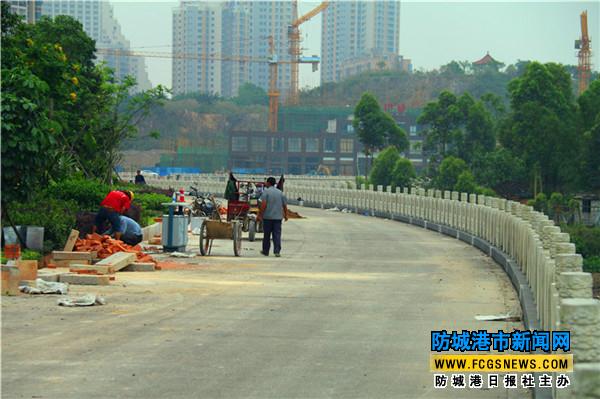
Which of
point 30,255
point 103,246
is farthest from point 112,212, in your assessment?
point 30,255

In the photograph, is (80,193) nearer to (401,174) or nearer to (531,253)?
(531,253)

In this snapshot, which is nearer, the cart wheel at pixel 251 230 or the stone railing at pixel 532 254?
the stone railing at pixel 532 254

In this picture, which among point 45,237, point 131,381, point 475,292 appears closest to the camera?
point 131,381

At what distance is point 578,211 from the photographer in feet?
275

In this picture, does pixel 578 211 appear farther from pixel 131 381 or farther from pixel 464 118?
pixel 131 381

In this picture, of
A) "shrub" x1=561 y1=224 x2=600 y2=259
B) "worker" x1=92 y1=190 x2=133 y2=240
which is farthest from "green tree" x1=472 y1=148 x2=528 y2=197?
"worker" x1=92 y1=190 x2=133 y2=240

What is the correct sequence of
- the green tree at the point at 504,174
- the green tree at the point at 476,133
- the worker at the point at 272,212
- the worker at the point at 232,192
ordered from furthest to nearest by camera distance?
the green tree at the point at 476,133 → the green tree at the point at 504,174 → the worker at the point at 232,192 → the worker at the point at 272,212

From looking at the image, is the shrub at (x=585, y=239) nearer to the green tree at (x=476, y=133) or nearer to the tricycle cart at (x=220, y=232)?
the green tree at (x=476, y=133)

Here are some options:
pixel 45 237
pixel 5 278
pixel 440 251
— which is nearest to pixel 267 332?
pixel 5 278

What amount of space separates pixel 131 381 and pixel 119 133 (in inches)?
1505

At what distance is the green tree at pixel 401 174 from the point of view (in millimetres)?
93188

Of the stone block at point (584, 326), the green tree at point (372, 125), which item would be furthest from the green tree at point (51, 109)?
the green tree at point (372, 125)

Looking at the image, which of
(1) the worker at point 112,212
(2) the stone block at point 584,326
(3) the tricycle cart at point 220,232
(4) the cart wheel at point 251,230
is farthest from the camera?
(4) the cart wheel at point 251,230

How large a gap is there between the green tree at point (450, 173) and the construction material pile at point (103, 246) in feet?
216
